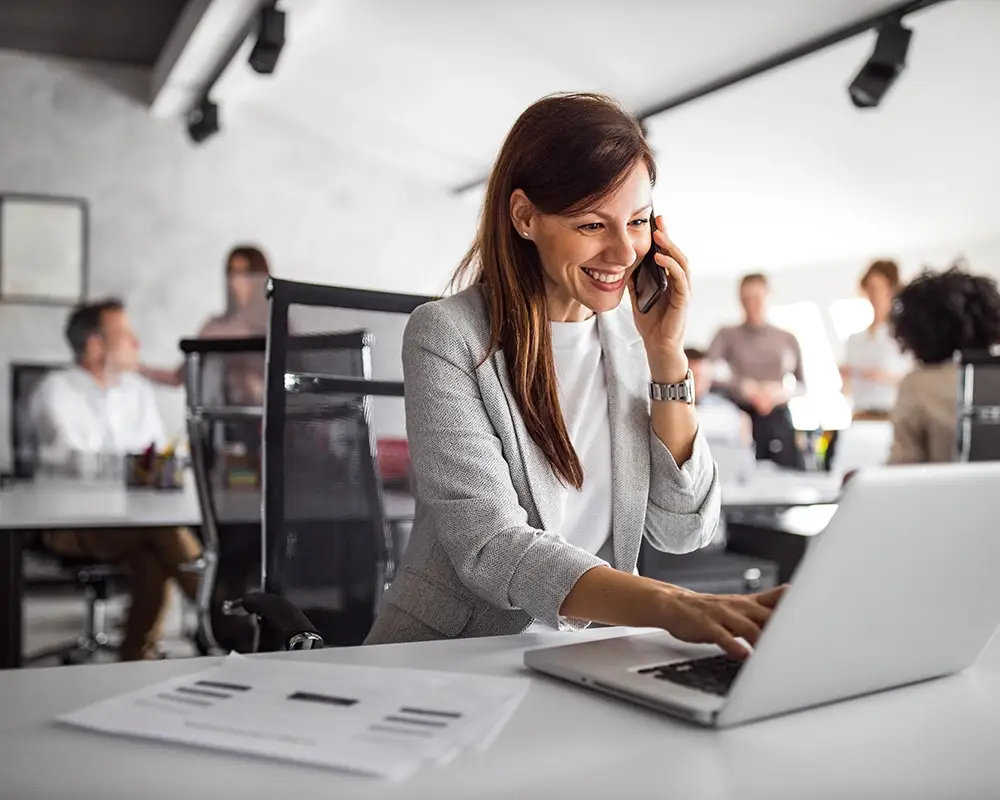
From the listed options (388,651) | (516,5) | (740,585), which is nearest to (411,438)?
(388,651)

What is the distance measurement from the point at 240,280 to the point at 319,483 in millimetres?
2870

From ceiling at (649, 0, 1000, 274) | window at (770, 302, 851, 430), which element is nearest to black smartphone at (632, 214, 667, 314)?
ceiling at (649, 0, 1000, 274)

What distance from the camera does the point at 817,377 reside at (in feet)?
29.5

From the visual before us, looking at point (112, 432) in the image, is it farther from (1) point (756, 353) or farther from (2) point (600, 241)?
(1) point (756, 353)

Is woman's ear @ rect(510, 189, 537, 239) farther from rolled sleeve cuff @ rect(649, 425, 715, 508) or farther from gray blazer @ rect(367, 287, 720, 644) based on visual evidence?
rolled sleeve cuff @ rect(649, 425, 715, 508)

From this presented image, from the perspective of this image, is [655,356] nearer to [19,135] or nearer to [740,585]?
Result: [740,585]

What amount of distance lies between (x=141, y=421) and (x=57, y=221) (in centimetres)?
324

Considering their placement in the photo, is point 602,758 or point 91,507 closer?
point 602,758

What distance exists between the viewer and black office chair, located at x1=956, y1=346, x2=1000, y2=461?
2.98 metres

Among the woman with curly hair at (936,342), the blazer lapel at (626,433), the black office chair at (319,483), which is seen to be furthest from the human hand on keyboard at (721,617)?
the woman with curly hair at (936,342)

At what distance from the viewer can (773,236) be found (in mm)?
7520

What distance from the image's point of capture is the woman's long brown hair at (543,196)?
4.41 feet

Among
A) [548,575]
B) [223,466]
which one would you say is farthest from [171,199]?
[548,575]

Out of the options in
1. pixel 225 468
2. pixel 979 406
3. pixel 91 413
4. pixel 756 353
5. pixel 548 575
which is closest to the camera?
pixel 548 575
